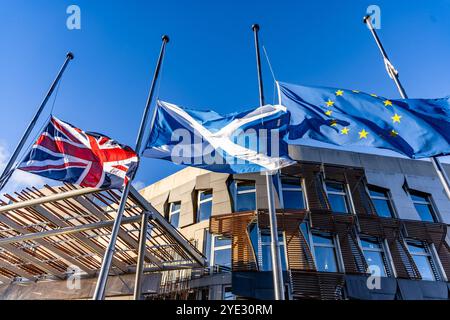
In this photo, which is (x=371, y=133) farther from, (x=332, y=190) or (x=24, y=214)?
(x=24, y=214)

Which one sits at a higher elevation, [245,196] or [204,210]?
[245,196]

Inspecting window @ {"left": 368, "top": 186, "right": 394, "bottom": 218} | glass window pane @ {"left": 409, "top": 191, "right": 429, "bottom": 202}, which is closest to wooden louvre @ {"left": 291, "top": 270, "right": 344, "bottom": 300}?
window @ {"left": 368, "top": 186, "right": 394, "bottom": 218}

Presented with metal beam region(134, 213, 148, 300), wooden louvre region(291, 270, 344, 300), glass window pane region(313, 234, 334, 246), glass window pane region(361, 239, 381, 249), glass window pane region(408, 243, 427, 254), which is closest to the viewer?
metal beam region(134, 213, 148, 300)

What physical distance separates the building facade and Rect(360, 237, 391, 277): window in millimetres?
59

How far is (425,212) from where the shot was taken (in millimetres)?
18734

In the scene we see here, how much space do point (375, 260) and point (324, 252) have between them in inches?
108

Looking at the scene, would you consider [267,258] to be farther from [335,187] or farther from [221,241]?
[335,187]

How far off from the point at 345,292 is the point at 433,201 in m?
8.87

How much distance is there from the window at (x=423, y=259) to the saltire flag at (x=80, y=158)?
1570 centimetres

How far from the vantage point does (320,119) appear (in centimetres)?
869

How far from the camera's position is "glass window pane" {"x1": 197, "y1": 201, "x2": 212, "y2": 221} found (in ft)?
56.3

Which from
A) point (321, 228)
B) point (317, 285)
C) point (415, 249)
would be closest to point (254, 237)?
point (321, 228)

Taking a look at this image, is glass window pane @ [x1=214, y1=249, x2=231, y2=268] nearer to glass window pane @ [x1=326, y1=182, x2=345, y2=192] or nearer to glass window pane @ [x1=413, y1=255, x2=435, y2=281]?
glass window pane @ [x1=326, y1=182, x2=345, y2=192]
